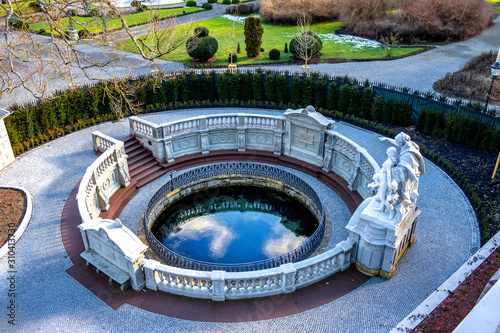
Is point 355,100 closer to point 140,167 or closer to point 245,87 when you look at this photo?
point 245,87

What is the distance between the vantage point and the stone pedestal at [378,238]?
14430 millimetres

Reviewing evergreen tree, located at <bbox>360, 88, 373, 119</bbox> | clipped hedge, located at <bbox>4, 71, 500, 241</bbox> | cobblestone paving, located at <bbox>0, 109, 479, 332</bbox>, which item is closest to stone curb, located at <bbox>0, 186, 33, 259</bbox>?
cobblestone paving, located at <bbox>0, 109, 479, 332</bbox>

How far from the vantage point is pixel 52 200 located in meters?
18.8

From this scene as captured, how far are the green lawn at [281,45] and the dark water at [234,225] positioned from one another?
21414 mm

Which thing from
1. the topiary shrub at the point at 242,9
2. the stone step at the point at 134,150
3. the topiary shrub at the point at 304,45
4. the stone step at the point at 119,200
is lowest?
the stone step at the point at 119,200

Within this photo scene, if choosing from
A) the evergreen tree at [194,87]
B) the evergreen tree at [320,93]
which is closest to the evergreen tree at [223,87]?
the evergreen tree at [194,87]

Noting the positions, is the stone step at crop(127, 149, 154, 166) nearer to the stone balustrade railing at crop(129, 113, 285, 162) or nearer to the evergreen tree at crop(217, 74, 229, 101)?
the stone balustrade railing at crop(129, 113, 285, 162)

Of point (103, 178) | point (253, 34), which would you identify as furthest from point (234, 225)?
point (253, 34)

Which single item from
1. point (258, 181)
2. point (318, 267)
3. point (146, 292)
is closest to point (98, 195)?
point (146, 292)

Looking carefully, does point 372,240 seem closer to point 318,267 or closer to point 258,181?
point 318,267

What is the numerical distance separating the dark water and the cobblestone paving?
239 cm

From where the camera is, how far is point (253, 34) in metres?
42.1

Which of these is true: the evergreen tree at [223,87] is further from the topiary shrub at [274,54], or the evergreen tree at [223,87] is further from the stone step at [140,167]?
the topiary shrub at [274,54]

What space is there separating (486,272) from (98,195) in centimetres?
1598
